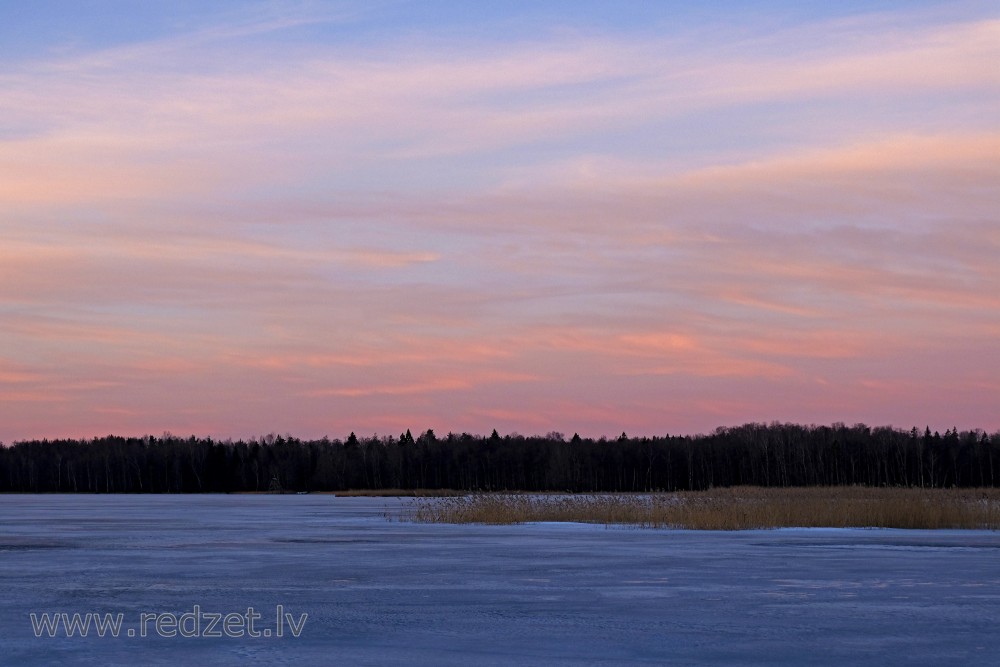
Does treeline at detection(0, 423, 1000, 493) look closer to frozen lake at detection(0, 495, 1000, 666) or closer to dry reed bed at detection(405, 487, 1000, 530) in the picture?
dry reed bed at detection(405, 487, 1000, 530)

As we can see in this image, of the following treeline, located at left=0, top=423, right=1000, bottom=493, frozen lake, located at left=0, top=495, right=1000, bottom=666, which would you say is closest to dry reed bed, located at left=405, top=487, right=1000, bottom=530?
frozen lake, located at left=0, top=495, right=1000, bottom=666

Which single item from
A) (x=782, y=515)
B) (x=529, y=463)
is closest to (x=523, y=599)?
(x=782, y=515)

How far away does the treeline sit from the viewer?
378 feet

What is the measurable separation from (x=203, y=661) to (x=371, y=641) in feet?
5.82

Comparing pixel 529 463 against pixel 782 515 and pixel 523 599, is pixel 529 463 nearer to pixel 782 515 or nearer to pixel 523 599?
pixel 782 515

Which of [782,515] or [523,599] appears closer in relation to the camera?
[523,599]

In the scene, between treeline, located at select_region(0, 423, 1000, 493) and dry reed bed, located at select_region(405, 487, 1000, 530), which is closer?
dry reed bed, located at select_region(405, 487, 1000, 530)

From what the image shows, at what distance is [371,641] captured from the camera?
11328mm

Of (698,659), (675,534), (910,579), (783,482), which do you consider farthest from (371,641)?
(783,482)

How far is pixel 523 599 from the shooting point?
1480 cm

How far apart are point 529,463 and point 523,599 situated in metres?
128

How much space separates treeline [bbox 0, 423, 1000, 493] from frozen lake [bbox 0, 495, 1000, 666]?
85.9 m

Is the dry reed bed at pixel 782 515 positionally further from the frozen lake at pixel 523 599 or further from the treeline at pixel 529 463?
the treeline at pixel 529 463

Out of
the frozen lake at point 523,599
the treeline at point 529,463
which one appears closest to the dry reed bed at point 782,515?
the frozen lake at point 523,599
